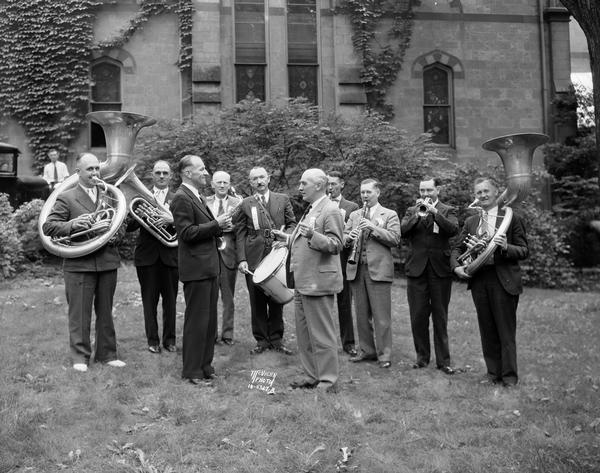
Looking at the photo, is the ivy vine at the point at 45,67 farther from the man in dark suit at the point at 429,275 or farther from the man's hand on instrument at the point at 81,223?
the man in dark suit at the point at 429,275

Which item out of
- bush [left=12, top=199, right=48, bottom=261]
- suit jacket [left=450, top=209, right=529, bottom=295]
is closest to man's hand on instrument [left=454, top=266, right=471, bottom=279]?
suit jacket [left=450, top=209, right=529, bottom=295]

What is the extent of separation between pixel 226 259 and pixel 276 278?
1636 mm

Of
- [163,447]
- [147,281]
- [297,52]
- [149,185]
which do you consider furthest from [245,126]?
[163,447]

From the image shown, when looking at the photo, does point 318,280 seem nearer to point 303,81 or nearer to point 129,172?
point 129,172

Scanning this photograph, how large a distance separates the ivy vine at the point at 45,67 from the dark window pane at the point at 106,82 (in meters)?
0.46

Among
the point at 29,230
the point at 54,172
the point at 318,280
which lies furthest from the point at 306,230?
the point at 54,172

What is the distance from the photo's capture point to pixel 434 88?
2122cm

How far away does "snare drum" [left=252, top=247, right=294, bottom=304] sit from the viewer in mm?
7402

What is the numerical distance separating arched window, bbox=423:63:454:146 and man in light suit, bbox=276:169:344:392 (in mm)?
14857

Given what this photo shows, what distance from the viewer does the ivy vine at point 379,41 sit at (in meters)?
20.2

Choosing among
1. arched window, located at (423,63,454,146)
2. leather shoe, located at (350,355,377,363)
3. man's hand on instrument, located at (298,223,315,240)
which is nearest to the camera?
man's hand on instrument, located at (298,223,315,240)

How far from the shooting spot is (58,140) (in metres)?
19.0

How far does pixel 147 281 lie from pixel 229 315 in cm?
123

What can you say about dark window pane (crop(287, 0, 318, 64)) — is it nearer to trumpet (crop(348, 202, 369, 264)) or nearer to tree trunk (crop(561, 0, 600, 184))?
trumpet (crop(348, 202, 369, 264))
